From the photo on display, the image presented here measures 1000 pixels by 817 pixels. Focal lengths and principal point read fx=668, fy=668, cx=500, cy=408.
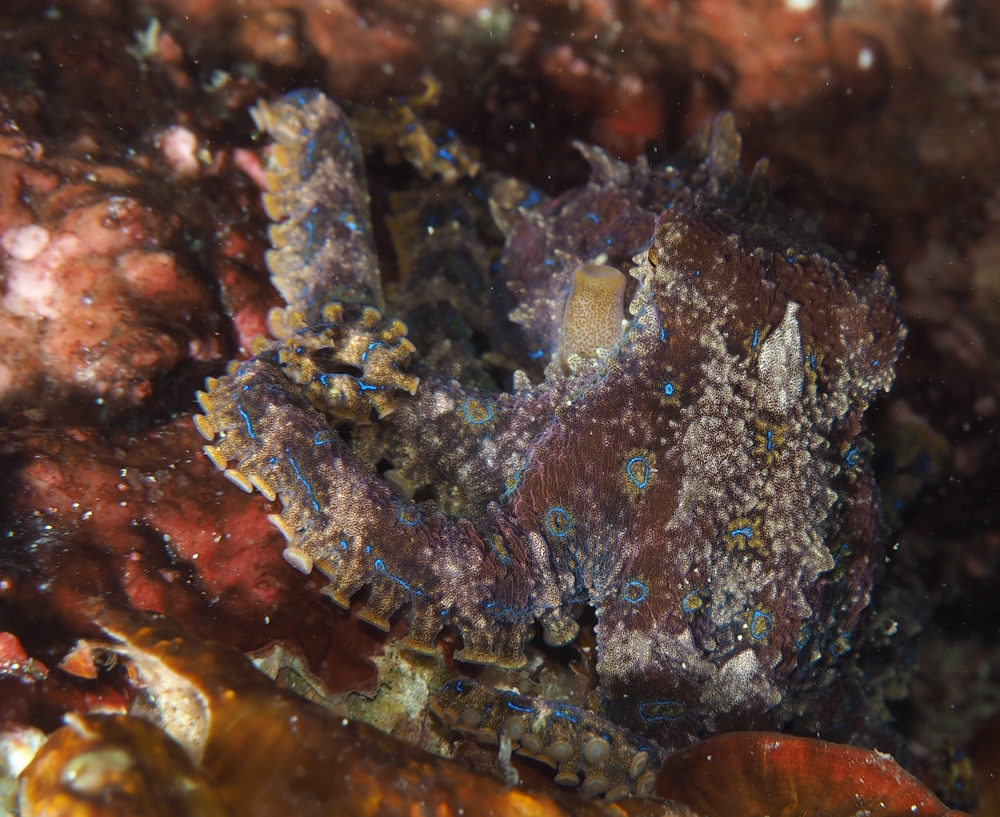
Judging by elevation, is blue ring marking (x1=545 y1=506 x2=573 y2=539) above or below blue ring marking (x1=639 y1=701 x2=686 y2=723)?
above

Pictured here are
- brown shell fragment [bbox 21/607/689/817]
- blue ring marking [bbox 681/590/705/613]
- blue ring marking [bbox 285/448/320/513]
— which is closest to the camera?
brown shell fragment [bbox 21/607/689/817]

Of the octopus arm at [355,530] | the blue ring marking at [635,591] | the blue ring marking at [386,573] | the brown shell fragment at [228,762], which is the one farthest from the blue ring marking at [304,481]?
the blue ring marking at [635,591]

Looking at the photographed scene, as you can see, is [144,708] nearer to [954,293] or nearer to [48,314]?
[48,314]

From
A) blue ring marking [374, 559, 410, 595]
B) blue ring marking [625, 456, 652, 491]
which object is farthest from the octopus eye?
blue ring marking [374, 559, 410, 595]

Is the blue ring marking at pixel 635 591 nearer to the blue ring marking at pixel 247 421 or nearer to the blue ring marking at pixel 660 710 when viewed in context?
the blue ring marking at pixel 660 710

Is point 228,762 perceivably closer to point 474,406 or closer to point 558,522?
point 558,522

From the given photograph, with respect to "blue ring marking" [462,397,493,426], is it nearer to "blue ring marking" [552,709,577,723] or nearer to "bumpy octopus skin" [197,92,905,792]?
"bumpy octopus skin" [197,92,905,792]

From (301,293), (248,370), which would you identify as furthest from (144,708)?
(301,293)
